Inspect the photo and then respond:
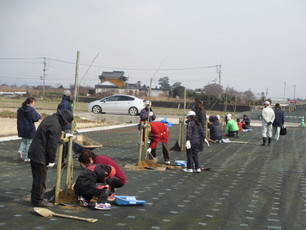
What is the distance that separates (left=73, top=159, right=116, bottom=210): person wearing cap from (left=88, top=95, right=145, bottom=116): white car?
23.9 meters

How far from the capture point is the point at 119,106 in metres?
31.0

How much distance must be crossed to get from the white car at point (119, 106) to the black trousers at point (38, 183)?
79.2 feet

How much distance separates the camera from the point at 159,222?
20.1 feet

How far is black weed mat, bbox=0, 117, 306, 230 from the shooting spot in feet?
19.9

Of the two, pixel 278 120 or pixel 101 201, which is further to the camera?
pixel 278 120

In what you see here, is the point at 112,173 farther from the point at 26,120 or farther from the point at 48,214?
the point at 26,120

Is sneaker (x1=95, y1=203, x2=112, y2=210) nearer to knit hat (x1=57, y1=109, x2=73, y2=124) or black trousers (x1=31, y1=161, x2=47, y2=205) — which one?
black trousers (x1=31, y1=161, x2=47, y2=205)

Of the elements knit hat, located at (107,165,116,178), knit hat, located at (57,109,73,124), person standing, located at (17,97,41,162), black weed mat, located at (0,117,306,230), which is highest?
knit hat, located at (57,109,73,124)

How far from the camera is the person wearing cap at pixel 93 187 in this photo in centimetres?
669

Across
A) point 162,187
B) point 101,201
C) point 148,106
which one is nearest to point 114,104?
point 148,106

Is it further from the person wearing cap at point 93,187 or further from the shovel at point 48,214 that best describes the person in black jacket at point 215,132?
the shovel at point 48,214

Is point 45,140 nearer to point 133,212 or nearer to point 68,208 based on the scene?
point 68,208

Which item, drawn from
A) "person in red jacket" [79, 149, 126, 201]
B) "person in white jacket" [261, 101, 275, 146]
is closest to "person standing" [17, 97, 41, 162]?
"person in red jacket" [79, 149, 126, 201]

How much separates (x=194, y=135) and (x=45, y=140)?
4.73m
